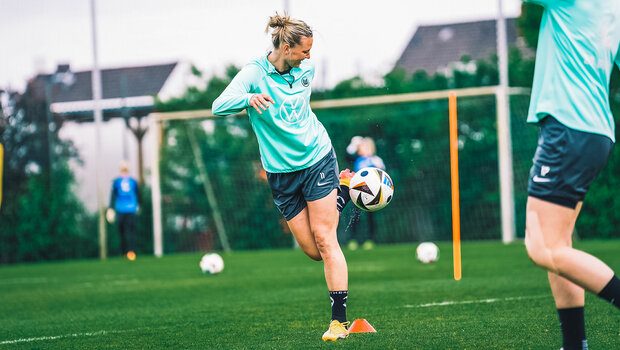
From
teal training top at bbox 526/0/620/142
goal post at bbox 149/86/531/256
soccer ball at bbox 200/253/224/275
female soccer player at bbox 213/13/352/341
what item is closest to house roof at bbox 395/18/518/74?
goal post at bbox 149/86/531/256

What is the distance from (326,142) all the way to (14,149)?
13759 millimetres

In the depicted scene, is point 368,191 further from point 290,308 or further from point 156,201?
point 156,201

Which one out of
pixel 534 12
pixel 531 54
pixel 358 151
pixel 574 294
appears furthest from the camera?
pixel 531 54

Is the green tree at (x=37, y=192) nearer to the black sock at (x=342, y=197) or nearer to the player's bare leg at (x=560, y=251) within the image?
the black sock at (x=342, y=197)

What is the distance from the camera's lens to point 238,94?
16.4 ft

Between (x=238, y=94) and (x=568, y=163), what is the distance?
2.12 metres

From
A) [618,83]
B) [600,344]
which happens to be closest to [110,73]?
[618,83]

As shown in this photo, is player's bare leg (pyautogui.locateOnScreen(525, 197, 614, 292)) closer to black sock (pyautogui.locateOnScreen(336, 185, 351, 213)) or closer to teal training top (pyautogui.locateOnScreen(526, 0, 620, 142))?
teal training top (pyautogui.locateOnScreen(526, 0, 620, 142))

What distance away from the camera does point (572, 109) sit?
11.9 ft

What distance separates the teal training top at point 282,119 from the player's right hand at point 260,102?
13.3 inches

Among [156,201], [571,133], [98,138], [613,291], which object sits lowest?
[613,291]

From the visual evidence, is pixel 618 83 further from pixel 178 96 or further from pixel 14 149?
pixel 14 149

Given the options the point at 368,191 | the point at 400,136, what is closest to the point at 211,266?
the point at 368,191

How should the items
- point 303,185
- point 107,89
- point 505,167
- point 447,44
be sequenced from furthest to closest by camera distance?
point 447,44, point 107,89, point 505,167, point 303,185
